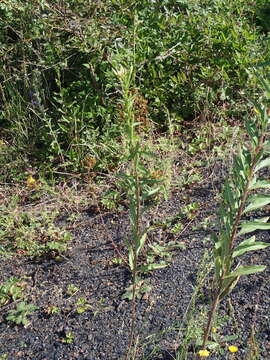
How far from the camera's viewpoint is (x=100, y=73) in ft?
15.3

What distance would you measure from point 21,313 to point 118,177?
1.03m

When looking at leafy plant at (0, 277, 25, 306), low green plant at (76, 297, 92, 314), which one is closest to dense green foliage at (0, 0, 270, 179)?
leafy plant at (0, 277, 25, 306)

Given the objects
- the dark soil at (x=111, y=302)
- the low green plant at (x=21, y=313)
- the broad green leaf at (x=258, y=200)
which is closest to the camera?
the broad green leaf at (x=258, y=200)

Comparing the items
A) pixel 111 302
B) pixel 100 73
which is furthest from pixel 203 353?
pixel 100 73

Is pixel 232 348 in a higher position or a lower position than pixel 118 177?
lower

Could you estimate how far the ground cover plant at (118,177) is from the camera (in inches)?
115

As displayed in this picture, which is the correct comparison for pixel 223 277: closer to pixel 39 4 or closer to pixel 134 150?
pixel 134 150

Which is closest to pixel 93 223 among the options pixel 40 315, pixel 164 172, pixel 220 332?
pixel 164 172

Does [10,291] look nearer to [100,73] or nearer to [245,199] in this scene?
[245,199]

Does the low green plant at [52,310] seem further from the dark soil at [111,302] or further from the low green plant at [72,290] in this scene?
the low green plant at [72,290]

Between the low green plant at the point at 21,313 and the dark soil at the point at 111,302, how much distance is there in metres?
0.03

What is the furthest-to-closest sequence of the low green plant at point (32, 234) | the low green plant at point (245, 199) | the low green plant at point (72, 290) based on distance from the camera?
the low green plant at point (32, 234)
the low green plant at point (72, 290)
the low green plant at point (245, 199)

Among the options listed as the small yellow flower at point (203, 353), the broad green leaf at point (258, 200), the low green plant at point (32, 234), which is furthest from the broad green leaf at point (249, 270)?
the low green plant at point (32, 234)

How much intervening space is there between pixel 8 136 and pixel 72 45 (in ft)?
3.47
